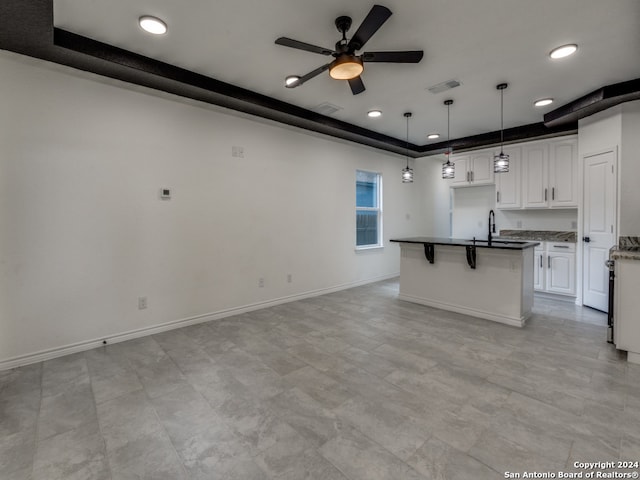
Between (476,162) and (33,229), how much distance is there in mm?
6786

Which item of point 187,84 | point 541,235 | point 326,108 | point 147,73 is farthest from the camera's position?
point 541,235

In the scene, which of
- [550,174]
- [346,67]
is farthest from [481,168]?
[346,67]

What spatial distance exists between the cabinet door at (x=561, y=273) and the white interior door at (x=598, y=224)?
0.44 metres

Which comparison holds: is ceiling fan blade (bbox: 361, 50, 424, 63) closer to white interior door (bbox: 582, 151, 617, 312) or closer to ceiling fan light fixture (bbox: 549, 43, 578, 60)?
ceiling fan light fixture (bbox: 549, 43, 578, 60)

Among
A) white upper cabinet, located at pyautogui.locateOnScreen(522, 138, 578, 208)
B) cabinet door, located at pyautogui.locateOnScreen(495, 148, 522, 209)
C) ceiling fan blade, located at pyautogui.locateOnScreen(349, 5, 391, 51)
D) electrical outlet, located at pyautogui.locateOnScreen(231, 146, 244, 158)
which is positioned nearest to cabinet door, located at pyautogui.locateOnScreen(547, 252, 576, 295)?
white upper cabinet, located at pyautogui.locateOnScreen(522, 138, 578, 208)

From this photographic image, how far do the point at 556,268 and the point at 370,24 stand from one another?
16.3 ft

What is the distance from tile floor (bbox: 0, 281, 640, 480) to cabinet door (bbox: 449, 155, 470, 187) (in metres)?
3.65

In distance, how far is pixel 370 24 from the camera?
84.2 inches

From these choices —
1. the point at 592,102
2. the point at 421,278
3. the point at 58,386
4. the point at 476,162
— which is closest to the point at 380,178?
the point at 476,162

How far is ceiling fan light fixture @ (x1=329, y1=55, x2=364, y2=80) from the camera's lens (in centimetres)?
236

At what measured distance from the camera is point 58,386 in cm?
240

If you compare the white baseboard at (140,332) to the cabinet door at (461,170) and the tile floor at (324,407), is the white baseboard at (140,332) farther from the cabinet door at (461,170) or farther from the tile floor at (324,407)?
the cabinet door at (461,170)

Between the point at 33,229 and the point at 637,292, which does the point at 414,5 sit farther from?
the point at 33,229

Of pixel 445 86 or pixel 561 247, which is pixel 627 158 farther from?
pixel 445 86
